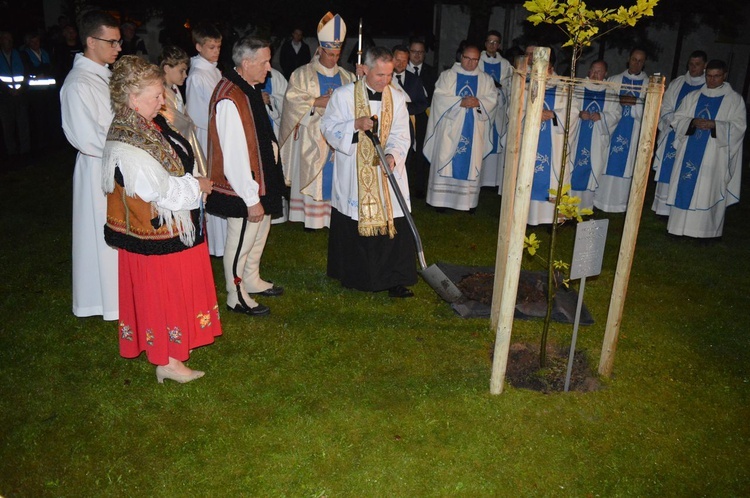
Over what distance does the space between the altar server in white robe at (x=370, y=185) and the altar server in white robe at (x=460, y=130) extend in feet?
8.98

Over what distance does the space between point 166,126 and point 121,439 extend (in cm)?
182

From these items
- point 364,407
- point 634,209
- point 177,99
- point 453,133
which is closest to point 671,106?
point 453,133

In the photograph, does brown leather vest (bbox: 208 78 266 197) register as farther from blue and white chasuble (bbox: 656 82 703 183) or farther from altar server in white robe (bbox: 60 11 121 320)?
blue and white chasuble (bbox: 656 82 703 183)

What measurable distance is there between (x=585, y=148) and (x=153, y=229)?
608 centimetres

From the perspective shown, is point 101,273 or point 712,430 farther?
point 101,273

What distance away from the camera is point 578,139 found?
325 inches

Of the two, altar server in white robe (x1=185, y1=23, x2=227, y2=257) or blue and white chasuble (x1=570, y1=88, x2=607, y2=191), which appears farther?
blue and white chasuble (x1=570, y1=88, x2=607, y2=191)

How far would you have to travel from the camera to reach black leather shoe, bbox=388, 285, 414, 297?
18.6 feet

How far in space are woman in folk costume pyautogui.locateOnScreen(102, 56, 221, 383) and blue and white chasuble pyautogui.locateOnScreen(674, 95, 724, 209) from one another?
5855 mm

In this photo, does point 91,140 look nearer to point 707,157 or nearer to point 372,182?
point 372,182


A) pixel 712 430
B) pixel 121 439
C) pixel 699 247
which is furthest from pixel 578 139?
pixel 121 439

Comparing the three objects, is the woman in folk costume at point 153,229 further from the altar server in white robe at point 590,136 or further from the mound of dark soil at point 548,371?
the altar server in white robe at point 590,136

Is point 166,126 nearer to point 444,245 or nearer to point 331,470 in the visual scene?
point 331,470

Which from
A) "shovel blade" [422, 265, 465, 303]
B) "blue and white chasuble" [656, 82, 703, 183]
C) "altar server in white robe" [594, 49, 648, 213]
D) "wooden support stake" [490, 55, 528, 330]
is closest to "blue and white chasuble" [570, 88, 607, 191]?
"altar server in white robe" [594, 49, 648, 213]
